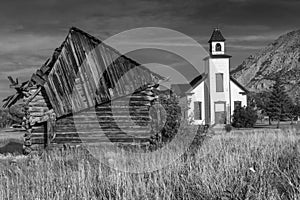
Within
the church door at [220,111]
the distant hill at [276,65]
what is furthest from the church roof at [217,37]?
the distant hill at [276,65]

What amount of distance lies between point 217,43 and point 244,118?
10.0 m

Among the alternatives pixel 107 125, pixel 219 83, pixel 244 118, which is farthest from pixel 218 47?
pixel 107 125

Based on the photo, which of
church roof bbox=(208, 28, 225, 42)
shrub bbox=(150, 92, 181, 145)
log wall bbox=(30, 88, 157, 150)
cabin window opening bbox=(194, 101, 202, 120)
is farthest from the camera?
cabin window opening bbox=(194, 101, 202, 120)

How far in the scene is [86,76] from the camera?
54.8 ft

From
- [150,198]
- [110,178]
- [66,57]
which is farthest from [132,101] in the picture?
[150,198]

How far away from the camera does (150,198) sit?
5.97 meters

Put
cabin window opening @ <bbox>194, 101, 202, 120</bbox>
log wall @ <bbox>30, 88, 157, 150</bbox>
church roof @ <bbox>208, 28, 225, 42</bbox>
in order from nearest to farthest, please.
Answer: log wall @ <bbox>30, 88, 157, 150</bbox>, church roof @ <bbox>208, 28, 225, 42</bbox>, cabin window opening @ <bbox>194, 101, 202, 120</bbox>

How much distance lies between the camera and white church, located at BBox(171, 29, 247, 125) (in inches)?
1868

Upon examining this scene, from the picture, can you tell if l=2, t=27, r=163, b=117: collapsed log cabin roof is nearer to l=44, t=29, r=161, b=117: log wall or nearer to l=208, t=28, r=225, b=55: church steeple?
l=44, t=29, r=161, b=117: log wall

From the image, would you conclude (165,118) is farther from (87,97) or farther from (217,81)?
(217,81)

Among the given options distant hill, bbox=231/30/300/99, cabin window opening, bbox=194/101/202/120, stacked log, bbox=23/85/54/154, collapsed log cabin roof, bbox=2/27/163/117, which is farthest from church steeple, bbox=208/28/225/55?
distant hill, bbox=231/30/300/99

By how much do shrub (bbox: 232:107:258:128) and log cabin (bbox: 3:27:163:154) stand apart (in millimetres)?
28081

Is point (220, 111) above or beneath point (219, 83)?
beneath

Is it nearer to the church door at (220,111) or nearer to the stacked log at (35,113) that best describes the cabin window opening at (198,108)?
the church door at (220,111)
